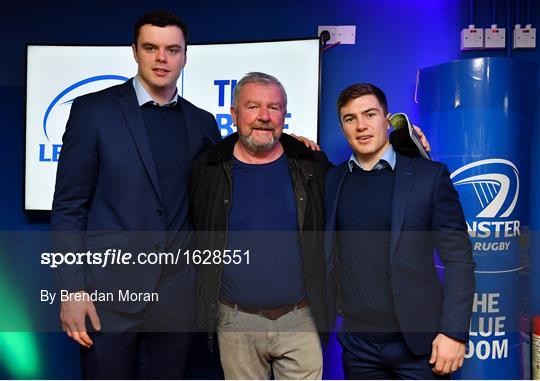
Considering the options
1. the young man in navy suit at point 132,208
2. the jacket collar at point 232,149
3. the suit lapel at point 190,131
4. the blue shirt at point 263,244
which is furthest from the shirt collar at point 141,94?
the blue shirt at point 263,244

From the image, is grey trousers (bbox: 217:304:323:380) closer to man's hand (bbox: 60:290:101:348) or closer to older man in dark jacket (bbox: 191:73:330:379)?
older man in dark jacket (bbox: 191:73:330:379)

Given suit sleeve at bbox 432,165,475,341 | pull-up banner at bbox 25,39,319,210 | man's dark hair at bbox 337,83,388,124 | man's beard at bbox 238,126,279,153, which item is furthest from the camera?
pull-up banner at bbox 25,39,319,210

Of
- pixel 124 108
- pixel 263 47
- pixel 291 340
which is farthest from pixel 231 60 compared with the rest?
pixel 291 340

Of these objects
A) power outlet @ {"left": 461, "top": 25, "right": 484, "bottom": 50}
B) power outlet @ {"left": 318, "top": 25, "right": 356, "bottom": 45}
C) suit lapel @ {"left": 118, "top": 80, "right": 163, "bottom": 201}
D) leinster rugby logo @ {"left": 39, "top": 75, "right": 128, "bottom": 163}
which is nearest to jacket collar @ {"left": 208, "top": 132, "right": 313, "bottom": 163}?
suit lapel @ {"left": 118, "top": 80, "right": 163, "bottom": 201}

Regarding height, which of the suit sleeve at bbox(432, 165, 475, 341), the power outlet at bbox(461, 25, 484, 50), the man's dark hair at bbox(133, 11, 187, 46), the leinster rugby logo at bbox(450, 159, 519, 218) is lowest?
the suit sleeve at bbox(432, 165, 475, 341)

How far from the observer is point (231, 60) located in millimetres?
2414

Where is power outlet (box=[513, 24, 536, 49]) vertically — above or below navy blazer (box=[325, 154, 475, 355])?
above

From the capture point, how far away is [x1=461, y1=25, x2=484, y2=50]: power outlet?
2.42 metres

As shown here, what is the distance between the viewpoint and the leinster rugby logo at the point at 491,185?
6.75 feet

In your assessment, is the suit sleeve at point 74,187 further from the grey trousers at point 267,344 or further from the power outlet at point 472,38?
the power outlet at point 472,38

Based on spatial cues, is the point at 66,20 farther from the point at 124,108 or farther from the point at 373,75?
the point at 373,75

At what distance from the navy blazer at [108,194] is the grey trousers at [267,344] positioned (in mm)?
356

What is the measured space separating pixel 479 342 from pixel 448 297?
0.82 meters

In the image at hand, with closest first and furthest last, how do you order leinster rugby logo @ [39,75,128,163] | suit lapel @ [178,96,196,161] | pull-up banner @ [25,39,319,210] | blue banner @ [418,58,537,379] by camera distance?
suit lapel @ [178,96,196,161] → blue banner @ [418,58,537,379] → pull-up banner @ [25,39,319,210] → leinster rugby logo @ [39,75,128,163]
